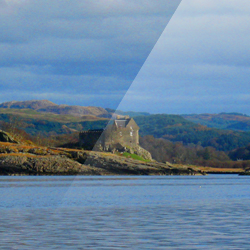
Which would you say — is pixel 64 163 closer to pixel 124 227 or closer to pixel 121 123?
pixel 121 123

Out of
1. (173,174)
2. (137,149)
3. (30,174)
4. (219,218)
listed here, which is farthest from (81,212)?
(137,149)

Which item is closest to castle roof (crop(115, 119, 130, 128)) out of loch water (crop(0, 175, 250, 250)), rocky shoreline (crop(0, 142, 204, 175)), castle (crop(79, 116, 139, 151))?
castle (crop(79, 116, 139, 151))

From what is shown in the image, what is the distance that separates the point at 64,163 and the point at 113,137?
1512 inches

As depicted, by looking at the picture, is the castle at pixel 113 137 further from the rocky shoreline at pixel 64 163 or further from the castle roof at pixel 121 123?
the rocky shoreline at pixel 64 163

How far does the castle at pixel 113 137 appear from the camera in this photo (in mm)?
179625

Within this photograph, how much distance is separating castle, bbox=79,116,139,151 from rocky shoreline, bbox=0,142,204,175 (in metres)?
19.1

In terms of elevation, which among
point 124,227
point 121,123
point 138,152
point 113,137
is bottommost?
point 124,227

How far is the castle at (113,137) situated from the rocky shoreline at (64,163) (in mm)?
19128

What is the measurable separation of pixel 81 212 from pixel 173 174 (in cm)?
13205

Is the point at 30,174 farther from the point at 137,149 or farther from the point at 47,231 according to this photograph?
the point at 47,231

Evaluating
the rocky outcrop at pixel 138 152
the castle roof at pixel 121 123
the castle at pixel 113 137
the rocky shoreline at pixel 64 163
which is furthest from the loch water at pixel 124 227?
the castle roof at pixel 121 123

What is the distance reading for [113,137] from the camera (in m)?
182

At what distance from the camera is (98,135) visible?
18688cm

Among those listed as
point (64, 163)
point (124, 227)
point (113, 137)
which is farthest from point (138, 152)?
point (124, 227)
